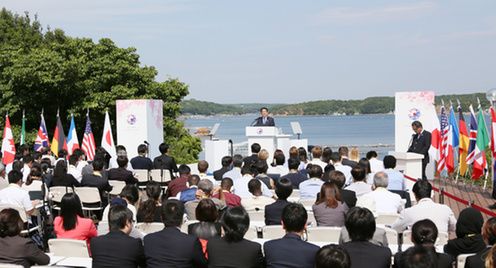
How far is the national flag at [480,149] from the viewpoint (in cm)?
1368

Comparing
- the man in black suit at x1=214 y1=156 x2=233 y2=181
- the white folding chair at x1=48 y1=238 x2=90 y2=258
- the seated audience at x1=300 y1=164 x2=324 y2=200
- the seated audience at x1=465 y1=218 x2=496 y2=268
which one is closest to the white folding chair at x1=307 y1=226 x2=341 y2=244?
the seated audience at x1=465 y1=218 x2=496 y2=268

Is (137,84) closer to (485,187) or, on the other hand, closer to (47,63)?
(47,63)

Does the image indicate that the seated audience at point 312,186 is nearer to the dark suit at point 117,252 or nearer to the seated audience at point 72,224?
the seated audience at point 72,224

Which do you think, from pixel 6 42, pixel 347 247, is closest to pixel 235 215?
pixel 347 247

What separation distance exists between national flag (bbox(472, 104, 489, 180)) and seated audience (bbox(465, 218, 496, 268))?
9348mm

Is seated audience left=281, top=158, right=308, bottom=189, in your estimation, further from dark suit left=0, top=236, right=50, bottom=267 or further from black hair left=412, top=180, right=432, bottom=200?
dark suit left=0, top=236, right=50, bottom=267

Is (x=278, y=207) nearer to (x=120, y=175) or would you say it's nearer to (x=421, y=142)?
(x=120, y=175)

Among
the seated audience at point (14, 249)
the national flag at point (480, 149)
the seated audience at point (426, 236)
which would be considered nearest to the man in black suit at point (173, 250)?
the seated audience at point (14, 249)

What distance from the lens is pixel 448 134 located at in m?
15.1

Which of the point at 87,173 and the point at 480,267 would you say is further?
the point at 87,173

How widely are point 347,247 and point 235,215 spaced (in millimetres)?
887

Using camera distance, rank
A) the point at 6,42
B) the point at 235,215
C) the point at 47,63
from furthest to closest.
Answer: the point at 6,42 → the point at 47,63 → the point at 235,215

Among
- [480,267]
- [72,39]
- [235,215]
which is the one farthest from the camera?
[72,39]

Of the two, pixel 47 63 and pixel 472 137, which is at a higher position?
pixel 47 63
